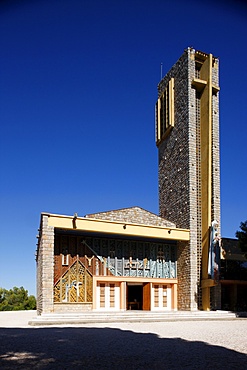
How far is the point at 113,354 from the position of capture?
739 centimetres

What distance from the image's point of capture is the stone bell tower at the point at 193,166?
67.3ft

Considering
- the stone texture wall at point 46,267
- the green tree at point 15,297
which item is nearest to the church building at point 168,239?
the stone texture wall at point 46,267

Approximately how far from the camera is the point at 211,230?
20359mm

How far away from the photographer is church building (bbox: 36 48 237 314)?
18.6 metres

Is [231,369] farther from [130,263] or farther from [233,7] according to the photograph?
[130,263]

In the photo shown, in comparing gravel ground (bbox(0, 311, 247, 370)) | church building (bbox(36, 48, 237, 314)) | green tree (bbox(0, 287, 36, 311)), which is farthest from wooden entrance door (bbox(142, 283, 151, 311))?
green tree (bbox(0, 287, 36, 311))

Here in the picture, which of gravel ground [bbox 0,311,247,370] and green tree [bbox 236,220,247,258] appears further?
green tree [bbox 236,220,247,258]

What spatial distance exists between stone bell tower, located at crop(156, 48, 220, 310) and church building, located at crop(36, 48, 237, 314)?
1.9 inches

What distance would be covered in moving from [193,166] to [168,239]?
3.88 m

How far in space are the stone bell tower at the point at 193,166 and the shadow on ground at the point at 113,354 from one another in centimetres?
1125

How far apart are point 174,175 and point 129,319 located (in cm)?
915

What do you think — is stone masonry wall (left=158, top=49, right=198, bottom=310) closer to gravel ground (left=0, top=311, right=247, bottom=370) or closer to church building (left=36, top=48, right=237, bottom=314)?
church building (left=36, top=48, right=237, bottom=314)

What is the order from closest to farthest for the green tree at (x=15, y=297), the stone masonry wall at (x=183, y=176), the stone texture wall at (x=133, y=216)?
the stone texture wall at (x=133, y=216) < the stone masonry wall at (x=183, y=176) < the green tree at (x=15, y=297)

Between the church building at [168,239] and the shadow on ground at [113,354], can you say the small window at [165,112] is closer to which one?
the church building at [168,239]
